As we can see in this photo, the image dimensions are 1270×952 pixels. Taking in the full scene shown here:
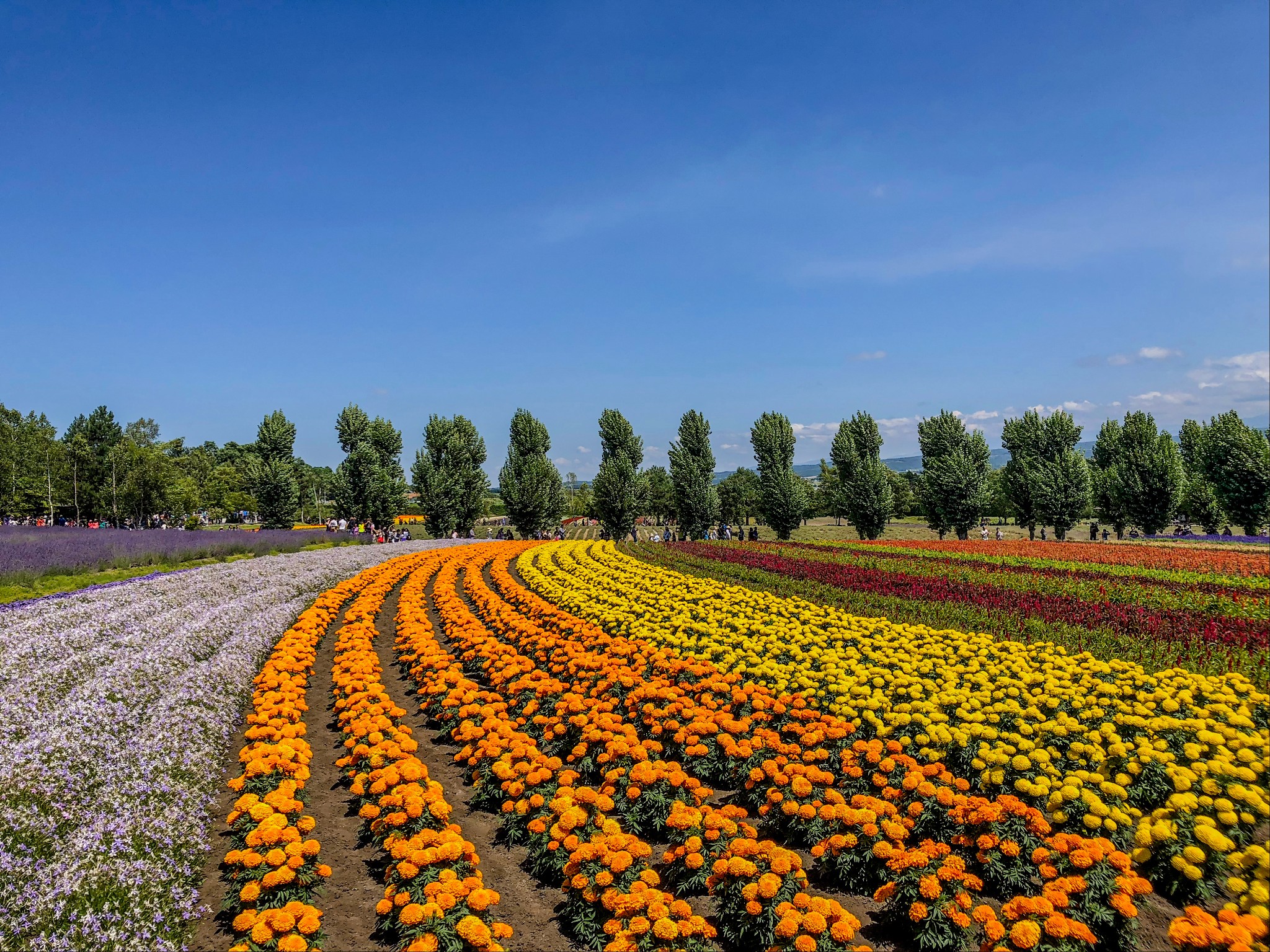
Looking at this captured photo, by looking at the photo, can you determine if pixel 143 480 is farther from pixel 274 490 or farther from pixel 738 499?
pixel 738 499

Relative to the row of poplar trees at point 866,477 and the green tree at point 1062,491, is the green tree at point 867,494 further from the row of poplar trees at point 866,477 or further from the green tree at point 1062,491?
the green tree at point 1062,491

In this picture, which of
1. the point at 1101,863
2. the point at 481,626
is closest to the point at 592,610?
the point at 481,626

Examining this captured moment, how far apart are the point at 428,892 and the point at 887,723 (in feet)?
A: 15.5

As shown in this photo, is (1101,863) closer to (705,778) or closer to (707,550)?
(705,778)

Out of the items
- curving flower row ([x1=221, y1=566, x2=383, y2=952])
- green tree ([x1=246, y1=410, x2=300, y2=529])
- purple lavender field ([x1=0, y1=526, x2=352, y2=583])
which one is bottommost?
curving flower row ([x1=221, y1=566, x2=383, y2=952])

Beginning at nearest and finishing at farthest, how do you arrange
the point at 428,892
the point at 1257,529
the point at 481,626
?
the point at 428,892 → the point at 481,626 → the point at 1257,529

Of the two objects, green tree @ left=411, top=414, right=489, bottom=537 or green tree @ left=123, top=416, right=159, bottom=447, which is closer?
green tree @ left=411, top=414, right=489, bottom=537

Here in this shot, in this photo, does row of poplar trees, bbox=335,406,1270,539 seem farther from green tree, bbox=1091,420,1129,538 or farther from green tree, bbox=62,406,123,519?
green tree, bbox=62,406,123,519

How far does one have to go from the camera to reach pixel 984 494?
135ft

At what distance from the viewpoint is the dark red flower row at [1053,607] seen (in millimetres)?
10398

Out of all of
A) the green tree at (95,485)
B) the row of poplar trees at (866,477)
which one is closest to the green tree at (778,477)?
the row of poplar trees at (866,477)

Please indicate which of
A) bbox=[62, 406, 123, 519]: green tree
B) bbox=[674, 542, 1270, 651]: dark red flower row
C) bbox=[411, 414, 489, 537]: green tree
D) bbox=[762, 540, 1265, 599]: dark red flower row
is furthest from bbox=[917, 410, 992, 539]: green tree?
bbox=[62, 406, 123, 519]: green tree

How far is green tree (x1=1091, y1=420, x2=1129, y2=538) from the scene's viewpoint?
149ft

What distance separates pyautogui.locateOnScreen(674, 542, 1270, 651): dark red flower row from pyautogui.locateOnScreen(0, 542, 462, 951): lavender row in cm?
1369
